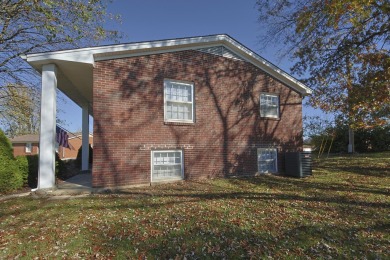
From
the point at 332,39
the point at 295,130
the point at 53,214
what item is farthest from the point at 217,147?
the point at 332,39

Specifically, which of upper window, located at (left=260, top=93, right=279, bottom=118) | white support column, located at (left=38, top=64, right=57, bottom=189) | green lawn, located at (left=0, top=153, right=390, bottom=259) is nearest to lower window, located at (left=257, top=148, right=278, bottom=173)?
upper window, located at (left=260, top=93, right=279, bottom=118)

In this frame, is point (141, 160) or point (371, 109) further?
point (371, 109)

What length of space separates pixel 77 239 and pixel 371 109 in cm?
1309

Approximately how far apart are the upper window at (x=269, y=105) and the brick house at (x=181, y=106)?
0.16 ft

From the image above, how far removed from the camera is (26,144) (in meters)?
39.6

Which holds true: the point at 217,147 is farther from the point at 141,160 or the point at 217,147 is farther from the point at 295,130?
the point at 295,130

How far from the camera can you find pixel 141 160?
9.80 metres

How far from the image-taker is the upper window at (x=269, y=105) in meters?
12.9

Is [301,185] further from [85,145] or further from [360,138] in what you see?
[360,138]

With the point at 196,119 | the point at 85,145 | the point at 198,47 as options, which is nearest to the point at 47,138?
the point at 196,119

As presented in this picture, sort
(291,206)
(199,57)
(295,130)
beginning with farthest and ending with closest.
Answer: (295,130) → (199,57) → (291,206)

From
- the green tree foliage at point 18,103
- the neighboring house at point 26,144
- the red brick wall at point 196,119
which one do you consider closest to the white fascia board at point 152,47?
the red brick wall at point 196,119

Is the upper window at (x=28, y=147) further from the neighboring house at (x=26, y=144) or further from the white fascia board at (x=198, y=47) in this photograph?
the white fascia board at (x=198, y=47)

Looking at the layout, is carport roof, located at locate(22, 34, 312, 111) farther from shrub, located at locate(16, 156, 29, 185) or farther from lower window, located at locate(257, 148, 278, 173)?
lower window, located at locate(257, 148, 278, 173)
